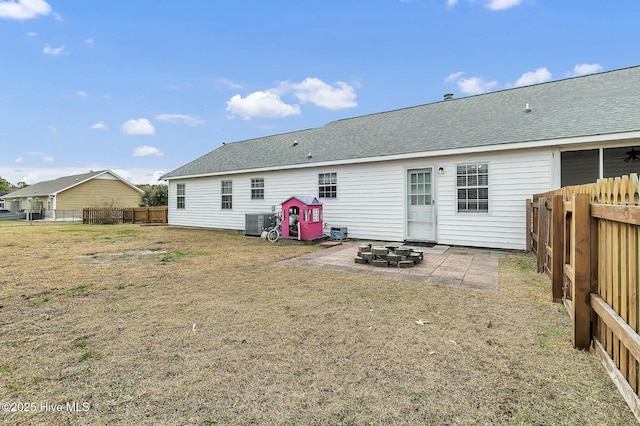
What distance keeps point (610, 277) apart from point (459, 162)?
6838 millimetres

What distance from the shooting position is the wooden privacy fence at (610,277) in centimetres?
178

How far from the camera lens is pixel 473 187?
830 cm

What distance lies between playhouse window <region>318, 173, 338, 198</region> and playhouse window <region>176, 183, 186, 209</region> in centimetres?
883

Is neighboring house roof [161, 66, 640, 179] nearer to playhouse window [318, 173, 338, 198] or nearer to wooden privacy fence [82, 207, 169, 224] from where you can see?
playhouse window [318, 173, 338, 198]

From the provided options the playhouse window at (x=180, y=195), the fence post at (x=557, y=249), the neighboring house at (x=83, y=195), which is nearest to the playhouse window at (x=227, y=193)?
the playhouse window at (x=180, y=195)

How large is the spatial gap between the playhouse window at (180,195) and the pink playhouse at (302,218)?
8.54 meters

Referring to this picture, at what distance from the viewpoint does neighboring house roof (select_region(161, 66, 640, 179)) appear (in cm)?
746

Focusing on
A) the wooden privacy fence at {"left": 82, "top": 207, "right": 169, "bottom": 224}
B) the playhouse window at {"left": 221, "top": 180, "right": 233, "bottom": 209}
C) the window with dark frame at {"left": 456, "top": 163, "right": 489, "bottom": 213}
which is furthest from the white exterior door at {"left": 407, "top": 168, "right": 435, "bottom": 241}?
the wooden privacy fence at {"left": 82, "top": 207, "right": 169, "bottom": 224}

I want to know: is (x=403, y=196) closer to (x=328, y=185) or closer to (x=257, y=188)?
Answer: (x=328, y=185)

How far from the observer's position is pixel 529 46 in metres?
12.3

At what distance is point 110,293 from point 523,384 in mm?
5005

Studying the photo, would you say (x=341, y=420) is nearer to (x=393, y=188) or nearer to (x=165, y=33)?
(x=393, y=188)

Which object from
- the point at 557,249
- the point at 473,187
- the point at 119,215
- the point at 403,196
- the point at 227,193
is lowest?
the point at 557,249

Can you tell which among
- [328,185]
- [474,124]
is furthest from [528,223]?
[328,185]
